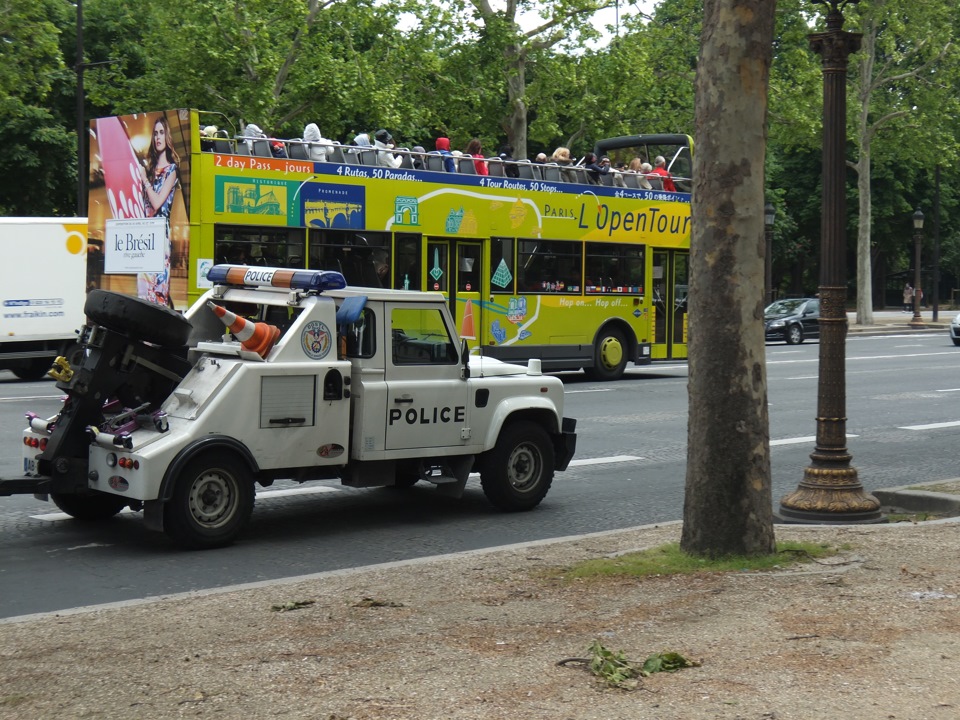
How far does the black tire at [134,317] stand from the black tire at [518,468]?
2925 mm

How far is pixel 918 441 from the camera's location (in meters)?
15.6

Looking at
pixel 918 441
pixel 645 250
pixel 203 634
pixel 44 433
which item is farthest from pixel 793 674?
pixel 645 250

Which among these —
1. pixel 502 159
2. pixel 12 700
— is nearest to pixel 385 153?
pixel 502 159

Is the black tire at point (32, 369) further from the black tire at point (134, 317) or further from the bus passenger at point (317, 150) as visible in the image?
the black tire at point (134, 317)

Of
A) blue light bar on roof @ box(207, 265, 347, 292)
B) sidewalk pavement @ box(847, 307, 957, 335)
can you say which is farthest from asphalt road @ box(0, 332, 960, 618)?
sidewalk pavement @ box(847, 307, 957, 335)

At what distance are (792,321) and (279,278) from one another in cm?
3302

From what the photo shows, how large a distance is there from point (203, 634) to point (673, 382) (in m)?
17.6

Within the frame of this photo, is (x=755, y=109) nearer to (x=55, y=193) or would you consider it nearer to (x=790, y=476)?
(x=790, y=476)

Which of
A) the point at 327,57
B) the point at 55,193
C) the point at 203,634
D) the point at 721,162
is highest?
the point at 327,57

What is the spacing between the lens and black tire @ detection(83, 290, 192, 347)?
342 inches

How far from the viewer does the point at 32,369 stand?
22.8 meters

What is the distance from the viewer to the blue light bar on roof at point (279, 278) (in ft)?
31.2

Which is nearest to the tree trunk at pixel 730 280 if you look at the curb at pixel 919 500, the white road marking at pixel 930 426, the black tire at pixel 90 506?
the curb at pixel 919 500

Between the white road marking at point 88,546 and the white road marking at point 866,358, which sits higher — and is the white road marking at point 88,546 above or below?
below
